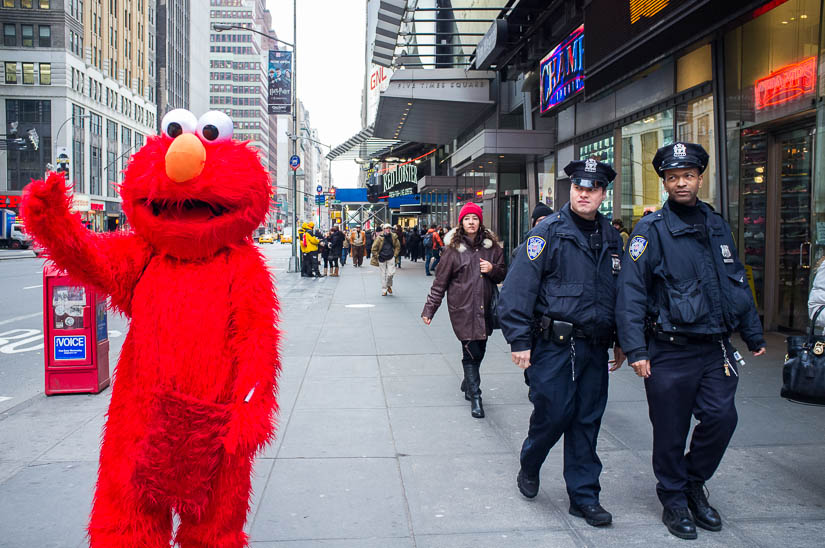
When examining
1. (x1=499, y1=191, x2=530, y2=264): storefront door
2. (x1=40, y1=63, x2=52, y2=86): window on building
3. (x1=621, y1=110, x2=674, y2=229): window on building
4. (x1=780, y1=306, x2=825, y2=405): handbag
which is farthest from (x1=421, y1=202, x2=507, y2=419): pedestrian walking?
(x1=40, y1=63, x2=52, y2=86): window on building

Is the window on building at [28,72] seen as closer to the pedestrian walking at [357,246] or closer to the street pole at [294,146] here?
the street pole at [294,146]

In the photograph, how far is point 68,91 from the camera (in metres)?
64.9

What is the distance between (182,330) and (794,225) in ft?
30.7

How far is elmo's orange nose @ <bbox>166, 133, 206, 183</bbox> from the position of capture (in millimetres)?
2742

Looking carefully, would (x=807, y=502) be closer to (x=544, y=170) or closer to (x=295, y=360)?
(x=295, y=360)

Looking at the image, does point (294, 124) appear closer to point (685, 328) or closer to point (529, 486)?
→ point (529, 486)

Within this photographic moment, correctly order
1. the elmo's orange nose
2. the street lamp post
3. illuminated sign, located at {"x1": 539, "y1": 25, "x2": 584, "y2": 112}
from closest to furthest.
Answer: the elmo's orange nose, illuminated sign, located at {"x1": 539, "y1": 25, "x2": 584, "y2": 112}, the street lamp post

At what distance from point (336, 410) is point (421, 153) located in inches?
1545

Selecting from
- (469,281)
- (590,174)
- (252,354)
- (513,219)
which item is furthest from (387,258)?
(252,354)

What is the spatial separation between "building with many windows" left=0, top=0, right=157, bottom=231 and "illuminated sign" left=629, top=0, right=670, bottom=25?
185 ft

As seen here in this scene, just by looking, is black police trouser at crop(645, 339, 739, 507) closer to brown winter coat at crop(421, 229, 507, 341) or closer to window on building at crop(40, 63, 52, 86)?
brown winter coat at crop(421, 229, 507, 341)

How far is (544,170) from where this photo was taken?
18750mm

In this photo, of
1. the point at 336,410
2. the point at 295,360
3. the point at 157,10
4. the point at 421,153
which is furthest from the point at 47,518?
the point at 157,10

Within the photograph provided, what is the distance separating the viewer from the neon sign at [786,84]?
27.8ft
